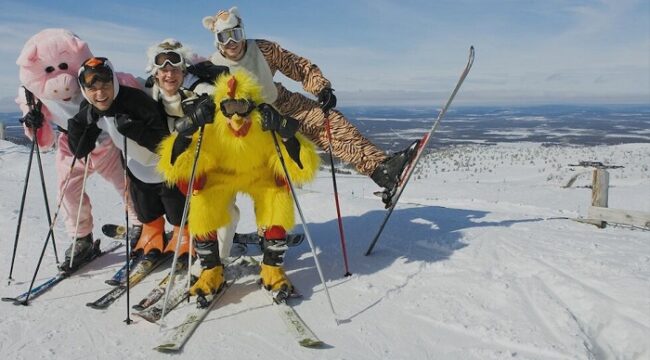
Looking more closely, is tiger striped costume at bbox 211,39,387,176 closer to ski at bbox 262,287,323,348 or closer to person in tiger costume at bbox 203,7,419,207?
person in tiger costume at bbox 203,7,419,207

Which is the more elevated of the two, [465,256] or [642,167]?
[465,256]

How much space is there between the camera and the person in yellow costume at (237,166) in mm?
3201

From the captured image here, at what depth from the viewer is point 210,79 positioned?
3744 mm

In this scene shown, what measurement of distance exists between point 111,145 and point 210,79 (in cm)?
127

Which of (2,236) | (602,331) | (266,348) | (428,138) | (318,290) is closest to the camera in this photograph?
(266,348)

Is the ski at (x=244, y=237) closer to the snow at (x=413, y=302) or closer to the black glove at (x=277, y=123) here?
the snow at (x=413, y=302)

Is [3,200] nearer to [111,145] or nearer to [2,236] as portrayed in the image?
[2,236]

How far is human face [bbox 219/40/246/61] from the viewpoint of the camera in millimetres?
3908

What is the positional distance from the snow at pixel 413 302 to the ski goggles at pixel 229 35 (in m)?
2.00

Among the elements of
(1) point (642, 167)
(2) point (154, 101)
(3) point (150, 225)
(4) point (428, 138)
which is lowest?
(1) point (642, 167)

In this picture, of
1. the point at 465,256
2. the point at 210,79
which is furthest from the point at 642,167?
the point at 210,79

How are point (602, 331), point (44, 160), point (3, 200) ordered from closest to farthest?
1. point (602, 331)
2. point (3, 200)
3. point (44, 160)

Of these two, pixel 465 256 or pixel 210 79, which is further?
pixel 465 256

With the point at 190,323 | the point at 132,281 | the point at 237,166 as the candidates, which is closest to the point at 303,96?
the point at 237,166
